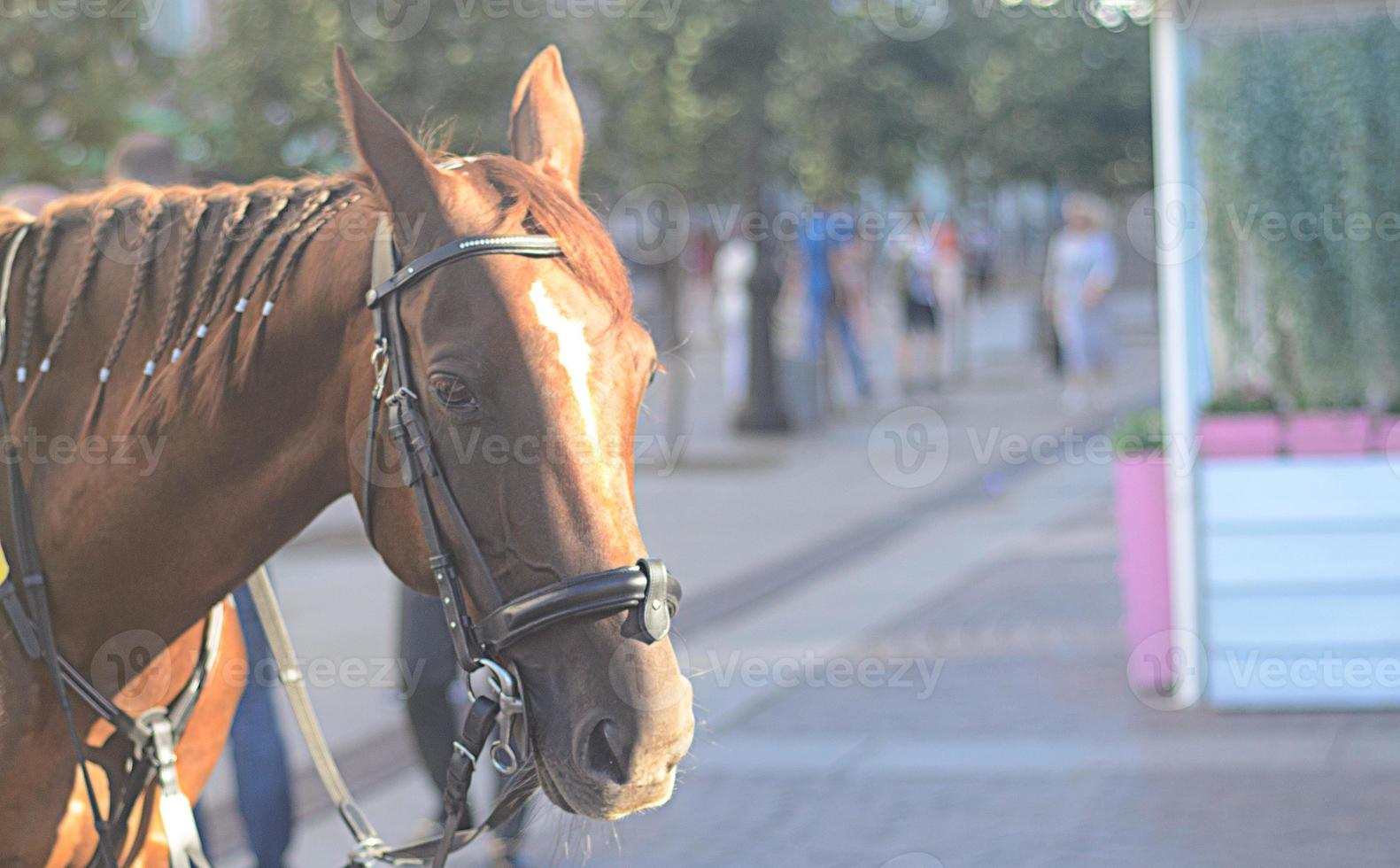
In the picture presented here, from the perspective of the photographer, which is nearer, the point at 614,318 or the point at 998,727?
the point at 614,318

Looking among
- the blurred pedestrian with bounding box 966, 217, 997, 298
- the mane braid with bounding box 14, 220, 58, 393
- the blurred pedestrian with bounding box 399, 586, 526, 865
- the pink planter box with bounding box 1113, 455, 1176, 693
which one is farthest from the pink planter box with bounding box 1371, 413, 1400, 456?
Result: the blurred pedestrian with bounding box 966, 217, 997, 298

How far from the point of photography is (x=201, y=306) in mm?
2385

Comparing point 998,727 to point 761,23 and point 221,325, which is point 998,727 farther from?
point 761,23

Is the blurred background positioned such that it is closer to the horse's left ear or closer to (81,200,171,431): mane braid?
the horse's left ear

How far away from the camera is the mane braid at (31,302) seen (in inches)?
99.1

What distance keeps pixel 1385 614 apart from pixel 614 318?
527 cm

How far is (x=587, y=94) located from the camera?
12.5 metres

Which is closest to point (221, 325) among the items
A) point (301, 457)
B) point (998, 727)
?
point (301, 457)

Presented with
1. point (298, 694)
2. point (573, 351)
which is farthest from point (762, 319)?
point (573, 351)

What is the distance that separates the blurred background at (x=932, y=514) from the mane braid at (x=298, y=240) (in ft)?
0.73

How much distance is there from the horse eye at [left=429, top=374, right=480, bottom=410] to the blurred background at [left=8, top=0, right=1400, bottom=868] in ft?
1.79

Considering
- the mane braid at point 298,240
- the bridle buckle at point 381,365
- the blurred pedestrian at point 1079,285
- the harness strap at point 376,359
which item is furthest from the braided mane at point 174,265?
the blurred pedestrian at point 1079,285

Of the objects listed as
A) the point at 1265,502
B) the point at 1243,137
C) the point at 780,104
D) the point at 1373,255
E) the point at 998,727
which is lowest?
the point at 998,727

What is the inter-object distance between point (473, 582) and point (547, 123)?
2.61 ft
